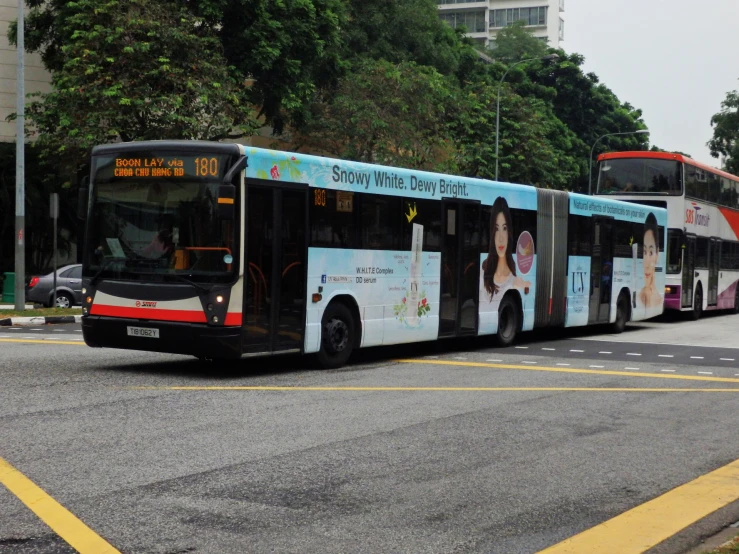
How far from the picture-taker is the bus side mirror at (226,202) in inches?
503

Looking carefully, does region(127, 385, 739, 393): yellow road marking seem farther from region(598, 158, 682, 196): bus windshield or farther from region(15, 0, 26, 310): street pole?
region(15, 0, 26, 310): street pole

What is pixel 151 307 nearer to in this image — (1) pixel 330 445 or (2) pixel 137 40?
(1) pixel 330 445

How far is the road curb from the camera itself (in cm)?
2484

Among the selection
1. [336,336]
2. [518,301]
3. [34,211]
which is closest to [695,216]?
[518,301]

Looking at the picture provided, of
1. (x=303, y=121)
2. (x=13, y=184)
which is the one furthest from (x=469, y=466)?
(x=13, y=184)

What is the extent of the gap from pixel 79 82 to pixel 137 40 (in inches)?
79.1

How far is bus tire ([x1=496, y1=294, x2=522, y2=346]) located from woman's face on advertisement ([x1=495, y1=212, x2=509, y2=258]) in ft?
2.88

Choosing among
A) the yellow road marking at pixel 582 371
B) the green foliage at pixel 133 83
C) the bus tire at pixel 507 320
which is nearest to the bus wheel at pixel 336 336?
the yellow road marking at pixel 582 371

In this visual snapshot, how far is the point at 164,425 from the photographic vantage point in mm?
Answer: 9422

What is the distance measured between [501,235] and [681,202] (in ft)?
38.9

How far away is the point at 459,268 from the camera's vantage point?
1766cm

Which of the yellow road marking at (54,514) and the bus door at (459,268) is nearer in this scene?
the yellow road marking at (54,514)

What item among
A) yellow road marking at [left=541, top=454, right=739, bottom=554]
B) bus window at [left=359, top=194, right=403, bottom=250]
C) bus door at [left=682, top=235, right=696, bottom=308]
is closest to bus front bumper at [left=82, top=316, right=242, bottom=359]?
bus window at [left=359, top=194, right=403, bottom=250]

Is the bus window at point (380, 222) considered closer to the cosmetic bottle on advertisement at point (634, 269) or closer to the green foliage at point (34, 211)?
the cosmetic bottle on advertisement at point (634, 269)
